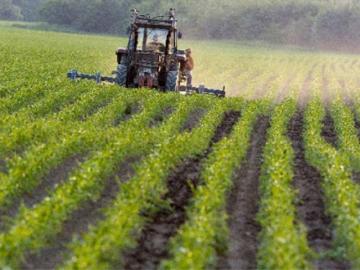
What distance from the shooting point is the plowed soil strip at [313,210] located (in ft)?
31.5

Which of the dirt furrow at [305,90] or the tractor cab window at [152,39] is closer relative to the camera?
the tractor cab window at [152,39]

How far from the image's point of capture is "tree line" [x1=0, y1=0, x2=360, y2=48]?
69144 millimetres

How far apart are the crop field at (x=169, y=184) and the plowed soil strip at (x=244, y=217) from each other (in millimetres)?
17

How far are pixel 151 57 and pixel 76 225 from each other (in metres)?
13.4

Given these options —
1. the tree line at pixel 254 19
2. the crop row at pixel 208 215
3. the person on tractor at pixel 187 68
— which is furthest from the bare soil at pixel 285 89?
the tree line at pixel 254 19

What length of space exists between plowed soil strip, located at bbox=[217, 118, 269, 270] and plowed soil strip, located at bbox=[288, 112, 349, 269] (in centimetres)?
68

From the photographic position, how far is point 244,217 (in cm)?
1084

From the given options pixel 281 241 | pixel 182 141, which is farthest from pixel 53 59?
pixel 281 241

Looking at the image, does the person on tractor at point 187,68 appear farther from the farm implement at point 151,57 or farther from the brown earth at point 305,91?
the brown earth at point 305,91

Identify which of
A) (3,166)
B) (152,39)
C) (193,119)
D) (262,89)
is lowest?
(262,89)

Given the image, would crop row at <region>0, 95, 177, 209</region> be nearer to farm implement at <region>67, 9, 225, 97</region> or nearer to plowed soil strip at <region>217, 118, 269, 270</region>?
plowed soil strip at <region>217, 118, 269, 270</region>

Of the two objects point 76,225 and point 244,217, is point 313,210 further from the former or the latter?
point 76,225

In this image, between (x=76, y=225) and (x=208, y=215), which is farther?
(x=76, y=225)

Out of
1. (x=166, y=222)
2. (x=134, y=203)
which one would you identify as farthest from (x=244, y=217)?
(x=134, y=203)
